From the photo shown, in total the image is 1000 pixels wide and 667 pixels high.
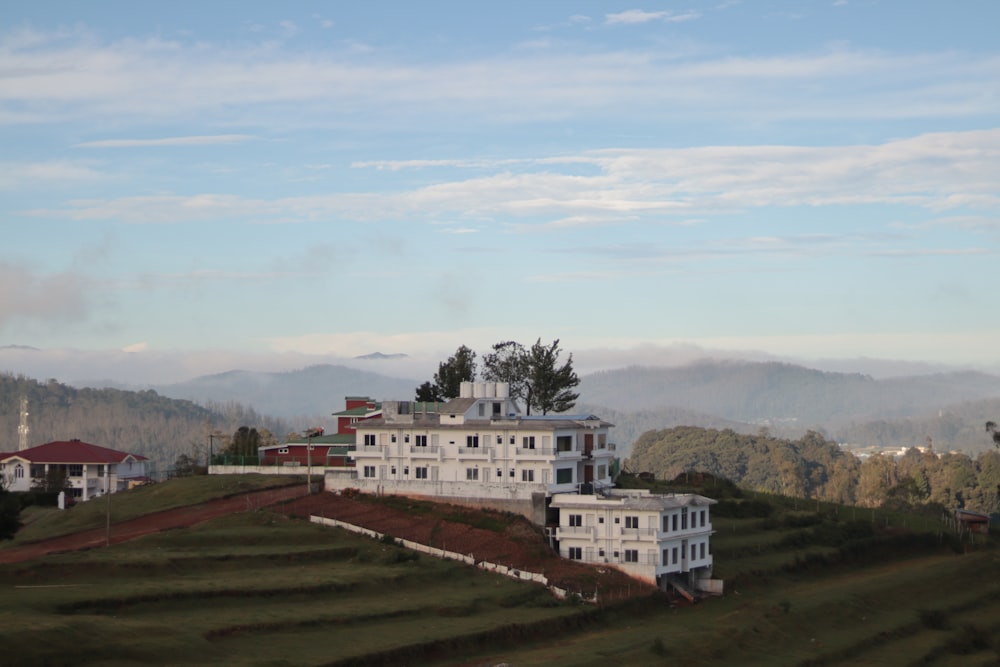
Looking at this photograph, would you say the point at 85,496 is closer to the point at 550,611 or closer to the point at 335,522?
the point at 335,522

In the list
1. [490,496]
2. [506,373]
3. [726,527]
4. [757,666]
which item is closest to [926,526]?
[726,527]

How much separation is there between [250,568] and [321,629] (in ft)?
38.9

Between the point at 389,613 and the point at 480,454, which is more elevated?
the point at 480,454

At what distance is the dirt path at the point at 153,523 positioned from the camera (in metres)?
76.7

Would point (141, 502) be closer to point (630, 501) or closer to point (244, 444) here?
point (244, 444)

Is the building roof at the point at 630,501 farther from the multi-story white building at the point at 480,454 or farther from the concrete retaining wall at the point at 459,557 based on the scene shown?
the concrete retaining wall at the point at 459,557

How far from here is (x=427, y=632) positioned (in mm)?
63719

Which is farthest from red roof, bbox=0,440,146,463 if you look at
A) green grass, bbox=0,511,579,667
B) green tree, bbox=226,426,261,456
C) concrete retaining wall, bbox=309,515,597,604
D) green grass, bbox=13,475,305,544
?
concrete retaining wall, bbox=309,515,597,604

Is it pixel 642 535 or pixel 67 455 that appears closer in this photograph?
pixel 642 535

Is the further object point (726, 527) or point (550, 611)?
point (726, 527)

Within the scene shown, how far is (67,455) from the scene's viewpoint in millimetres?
128625

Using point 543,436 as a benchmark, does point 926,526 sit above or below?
below

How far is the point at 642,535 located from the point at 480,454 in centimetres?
1426

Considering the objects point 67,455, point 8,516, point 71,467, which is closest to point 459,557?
point 8,516
